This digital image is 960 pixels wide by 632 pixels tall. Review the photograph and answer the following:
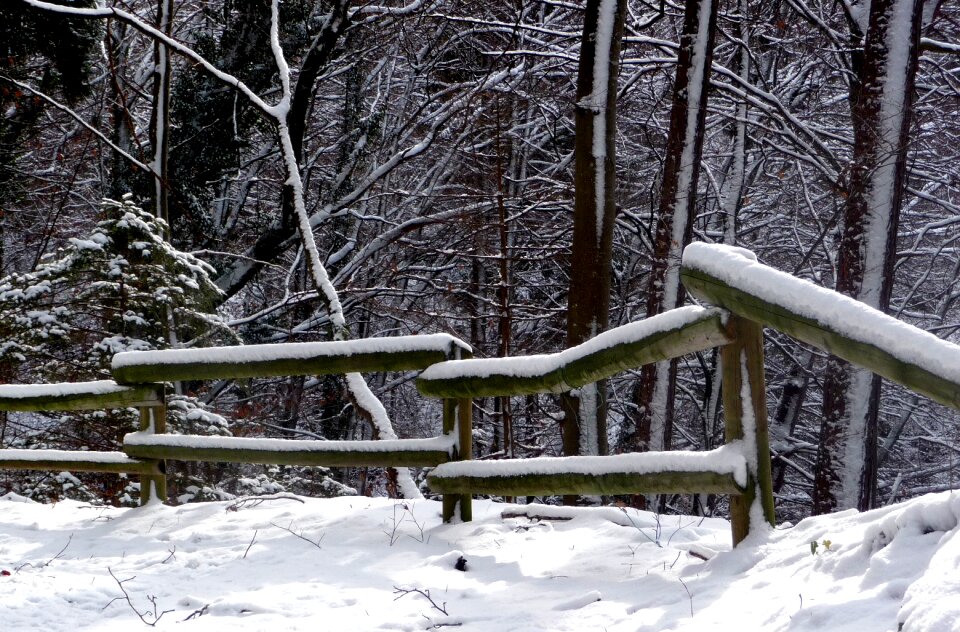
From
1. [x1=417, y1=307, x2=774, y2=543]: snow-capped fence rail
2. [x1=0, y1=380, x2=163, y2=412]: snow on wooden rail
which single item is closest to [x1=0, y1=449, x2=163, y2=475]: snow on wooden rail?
[x1=0, y1=380, x2=163, y2=412]: snow on wooden rail

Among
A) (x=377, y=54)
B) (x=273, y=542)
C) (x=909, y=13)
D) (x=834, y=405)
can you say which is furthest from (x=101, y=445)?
(x=377, y=54)

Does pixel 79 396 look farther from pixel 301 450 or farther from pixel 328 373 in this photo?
pixel 328 373

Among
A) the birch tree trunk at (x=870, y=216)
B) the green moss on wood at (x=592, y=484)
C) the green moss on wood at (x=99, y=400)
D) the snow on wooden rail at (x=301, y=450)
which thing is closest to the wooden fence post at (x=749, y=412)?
the green moss on wood at (x=592, y=484)

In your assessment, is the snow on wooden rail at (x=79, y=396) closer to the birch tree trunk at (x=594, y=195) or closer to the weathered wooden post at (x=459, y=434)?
the weathered wooden post at (x=459, y=434)

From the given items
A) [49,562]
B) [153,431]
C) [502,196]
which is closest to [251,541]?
[49,562]

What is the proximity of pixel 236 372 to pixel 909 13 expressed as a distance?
6317mm

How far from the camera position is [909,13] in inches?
299

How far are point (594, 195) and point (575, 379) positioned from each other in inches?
178

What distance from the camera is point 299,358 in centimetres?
547

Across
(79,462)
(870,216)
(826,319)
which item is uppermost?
(870,216)

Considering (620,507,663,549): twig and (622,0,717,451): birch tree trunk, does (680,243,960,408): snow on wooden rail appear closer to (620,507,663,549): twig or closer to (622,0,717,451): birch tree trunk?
(620,507,663,549): twig

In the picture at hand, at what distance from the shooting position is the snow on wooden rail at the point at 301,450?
5.29m

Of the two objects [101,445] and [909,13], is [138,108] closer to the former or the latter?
[101,445]

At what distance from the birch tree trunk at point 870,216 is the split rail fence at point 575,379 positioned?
4.14m
